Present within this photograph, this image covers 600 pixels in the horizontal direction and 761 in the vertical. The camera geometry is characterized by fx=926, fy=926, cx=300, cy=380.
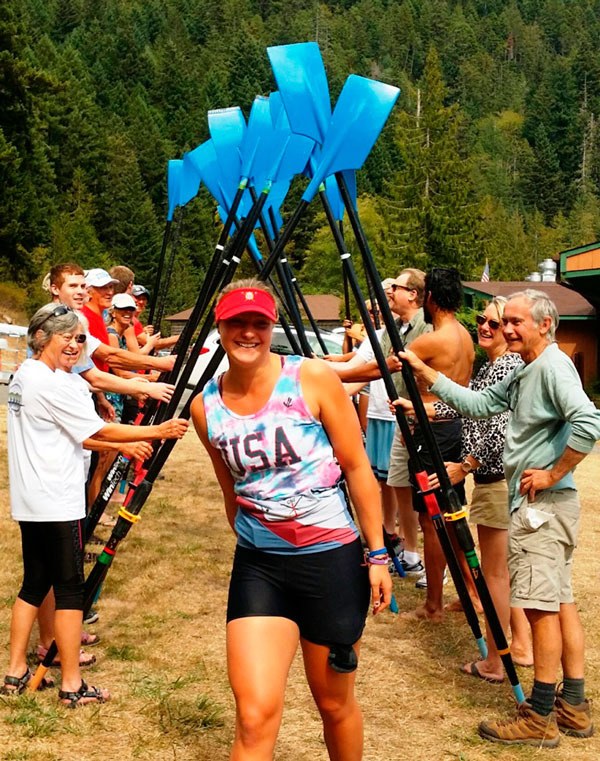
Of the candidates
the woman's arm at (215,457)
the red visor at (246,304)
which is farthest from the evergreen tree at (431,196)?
the red visor at (246,304)

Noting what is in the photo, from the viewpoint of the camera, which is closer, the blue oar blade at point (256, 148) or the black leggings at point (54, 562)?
the black leggings at point (54, 562)

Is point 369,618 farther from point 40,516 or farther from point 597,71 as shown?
point 597,71

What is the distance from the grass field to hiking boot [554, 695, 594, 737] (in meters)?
0.05

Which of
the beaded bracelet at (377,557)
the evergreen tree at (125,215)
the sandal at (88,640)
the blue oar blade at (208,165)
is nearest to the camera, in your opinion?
the beaded bracelet at (377,557)

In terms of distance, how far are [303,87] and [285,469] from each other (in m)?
2.01

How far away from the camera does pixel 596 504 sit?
908 cm

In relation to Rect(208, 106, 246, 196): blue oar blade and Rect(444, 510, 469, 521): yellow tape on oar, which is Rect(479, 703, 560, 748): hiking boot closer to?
Rect(444, 510, 469, 521): yellow tape on oar

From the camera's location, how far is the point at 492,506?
4480 millimetres

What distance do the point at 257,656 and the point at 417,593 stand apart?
3174mm

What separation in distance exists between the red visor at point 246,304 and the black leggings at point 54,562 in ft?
4.87

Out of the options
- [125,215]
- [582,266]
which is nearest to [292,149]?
[582,266]

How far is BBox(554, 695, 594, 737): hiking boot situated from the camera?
3.74 meters

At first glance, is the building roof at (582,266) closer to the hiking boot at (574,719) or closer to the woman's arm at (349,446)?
the hiking boot at (574,719)

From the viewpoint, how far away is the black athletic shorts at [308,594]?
2.75 metres
